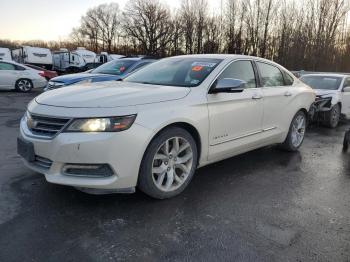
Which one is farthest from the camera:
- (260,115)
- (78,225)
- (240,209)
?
(260,115)

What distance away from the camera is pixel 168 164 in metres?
3.81

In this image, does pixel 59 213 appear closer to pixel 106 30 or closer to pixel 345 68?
pixel 345 68

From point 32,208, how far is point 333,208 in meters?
3.10

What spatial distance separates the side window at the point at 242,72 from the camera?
4.55m

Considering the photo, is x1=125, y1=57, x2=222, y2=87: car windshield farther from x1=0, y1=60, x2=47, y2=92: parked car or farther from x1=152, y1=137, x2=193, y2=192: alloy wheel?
x1=0, y1=60, x2=47, y2=92: parked car

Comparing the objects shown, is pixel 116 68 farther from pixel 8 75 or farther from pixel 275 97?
Answer: pixel 8 75

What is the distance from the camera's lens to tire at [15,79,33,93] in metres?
15.6

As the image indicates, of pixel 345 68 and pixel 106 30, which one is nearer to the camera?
pixel 345 68

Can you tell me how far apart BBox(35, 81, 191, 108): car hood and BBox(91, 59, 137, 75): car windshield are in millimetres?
6117

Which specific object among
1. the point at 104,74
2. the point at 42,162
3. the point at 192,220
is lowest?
the point at 192,220

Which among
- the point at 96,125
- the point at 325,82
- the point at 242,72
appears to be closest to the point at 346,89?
the point at 325,82

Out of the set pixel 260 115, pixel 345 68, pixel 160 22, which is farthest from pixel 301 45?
pixel 160 22

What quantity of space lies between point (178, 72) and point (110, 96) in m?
1.27

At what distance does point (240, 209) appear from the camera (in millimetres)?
3689
